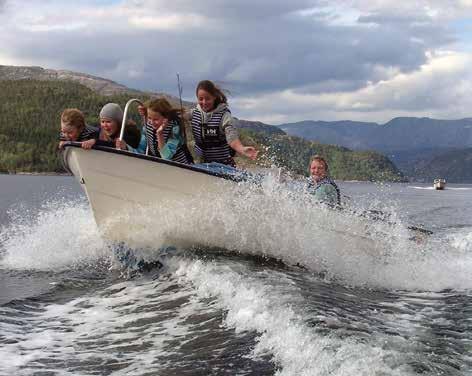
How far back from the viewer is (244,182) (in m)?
10.1

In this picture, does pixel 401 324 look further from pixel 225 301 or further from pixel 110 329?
pixel 110 329

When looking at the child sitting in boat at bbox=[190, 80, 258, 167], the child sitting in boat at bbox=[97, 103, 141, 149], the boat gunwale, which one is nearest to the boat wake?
the boat gunwale

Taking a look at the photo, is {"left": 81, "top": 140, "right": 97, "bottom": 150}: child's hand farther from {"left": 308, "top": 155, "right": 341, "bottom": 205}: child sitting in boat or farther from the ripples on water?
{"left": 308, "top": 155, "right": 341, "bottom": 205}: child sitting in boat

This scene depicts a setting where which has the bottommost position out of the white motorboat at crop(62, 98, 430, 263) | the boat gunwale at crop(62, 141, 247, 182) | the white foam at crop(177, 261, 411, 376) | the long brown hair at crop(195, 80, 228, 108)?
the white foam at crop(177, 261, 411, 376)

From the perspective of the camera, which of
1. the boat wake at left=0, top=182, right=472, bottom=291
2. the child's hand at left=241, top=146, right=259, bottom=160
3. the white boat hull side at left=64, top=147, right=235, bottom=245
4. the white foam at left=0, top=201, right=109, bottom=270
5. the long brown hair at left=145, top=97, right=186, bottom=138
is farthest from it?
the white foam at left=0, top=201, right=109, bottom=270

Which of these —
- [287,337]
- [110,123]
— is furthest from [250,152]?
[287,337]

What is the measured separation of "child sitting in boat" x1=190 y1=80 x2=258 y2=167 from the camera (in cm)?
1045

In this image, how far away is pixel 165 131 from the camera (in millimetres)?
10492

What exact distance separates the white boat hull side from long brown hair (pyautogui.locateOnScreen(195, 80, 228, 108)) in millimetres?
1537

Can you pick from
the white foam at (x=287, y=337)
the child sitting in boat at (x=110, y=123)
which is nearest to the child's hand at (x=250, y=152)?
the white foam at (x=287, y=337)

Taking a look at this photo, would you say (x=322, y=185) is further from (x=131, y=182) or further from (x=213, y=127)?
(x=131, y=182)

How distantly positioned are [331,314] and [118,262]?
5.97m

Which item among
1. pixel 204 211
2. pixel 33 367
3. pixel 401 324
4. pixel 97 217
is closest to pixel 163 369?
pixel 33 367

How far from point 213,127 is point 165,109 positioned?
0.96 m
